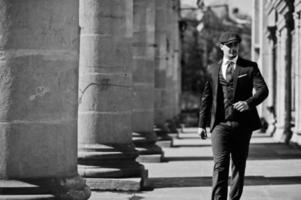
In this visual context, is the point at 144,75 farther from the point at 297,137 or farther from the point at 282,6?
the point at 282,6

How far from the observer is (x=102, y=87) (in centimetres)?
1070

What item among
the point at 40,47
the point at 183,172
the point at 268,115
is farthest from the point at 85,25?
the point at 268,115

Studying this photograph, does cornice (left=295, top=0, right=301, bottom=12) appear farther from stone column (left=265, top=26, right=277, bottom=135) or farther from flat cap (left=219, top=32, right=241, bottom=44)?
flat cap (left=219, top=32, right=241, bottom=44)

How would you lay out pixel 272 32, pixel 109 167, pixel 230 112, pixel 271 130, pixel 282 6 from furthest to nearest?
pixel 271 130 → pixel 272 32 → pixel 282 6 → pixel 109 167 → pixel 230 112

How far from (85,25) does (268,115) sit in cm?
1765

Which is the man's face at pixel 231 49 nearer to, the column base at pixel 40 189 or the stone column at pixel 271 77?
the column base at pixel 40 189

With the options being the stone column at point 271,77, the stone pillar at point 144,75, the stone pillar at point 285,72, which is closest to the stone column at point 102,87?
the stone pillar at point 144,75

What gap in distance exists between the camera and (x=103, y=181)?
9.92 meters

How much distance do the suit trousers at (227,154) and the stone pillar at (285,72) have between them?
44.5 ft

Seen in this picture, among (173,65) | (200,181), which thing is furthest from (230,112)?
(173,65)

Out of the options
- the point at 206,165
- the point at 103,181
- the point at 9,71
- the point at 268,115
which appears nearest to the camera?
the point at 9,71

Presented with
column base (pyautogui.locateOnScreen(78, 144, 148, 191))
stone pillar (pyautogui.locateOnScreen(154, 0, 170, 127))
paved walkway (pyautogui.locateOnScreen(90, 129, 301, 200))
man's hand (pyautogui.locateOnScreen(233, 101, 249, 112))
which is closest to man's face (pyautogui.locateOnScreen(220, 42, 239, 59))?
man's hand (pyautogui.locateOnScreen(233, 101, 249, 112))

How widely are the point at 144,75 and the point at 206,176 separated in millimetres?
4628

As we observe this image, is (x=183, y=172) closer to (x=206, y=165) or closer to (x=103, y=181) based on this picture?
(x=206, y=165)
